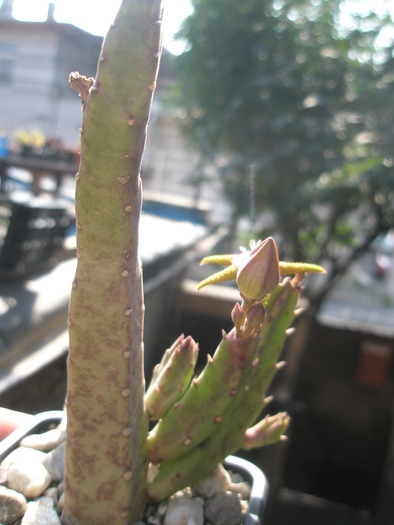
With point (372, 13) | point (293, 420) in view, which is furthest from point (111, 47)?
point (372, 13)

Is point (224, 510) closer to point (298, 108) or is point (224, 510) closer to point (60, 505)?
point (60, 505)

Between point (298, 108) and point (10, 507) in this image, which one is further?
point (298, 108)

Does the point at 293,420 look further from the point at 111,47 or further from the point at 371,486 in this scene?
the point at 111,47

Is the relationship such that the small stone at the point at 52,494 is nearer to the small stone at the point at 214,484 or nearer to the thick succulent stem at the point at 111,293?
the thick succulent stem at the point at 111,293

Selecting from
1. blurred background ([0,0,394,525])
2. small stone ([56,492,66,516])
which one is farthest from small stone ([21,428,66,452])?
blurred background ([0,0,394,525])

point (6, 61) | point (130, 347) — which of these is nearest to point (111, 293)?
point (130, 347)
